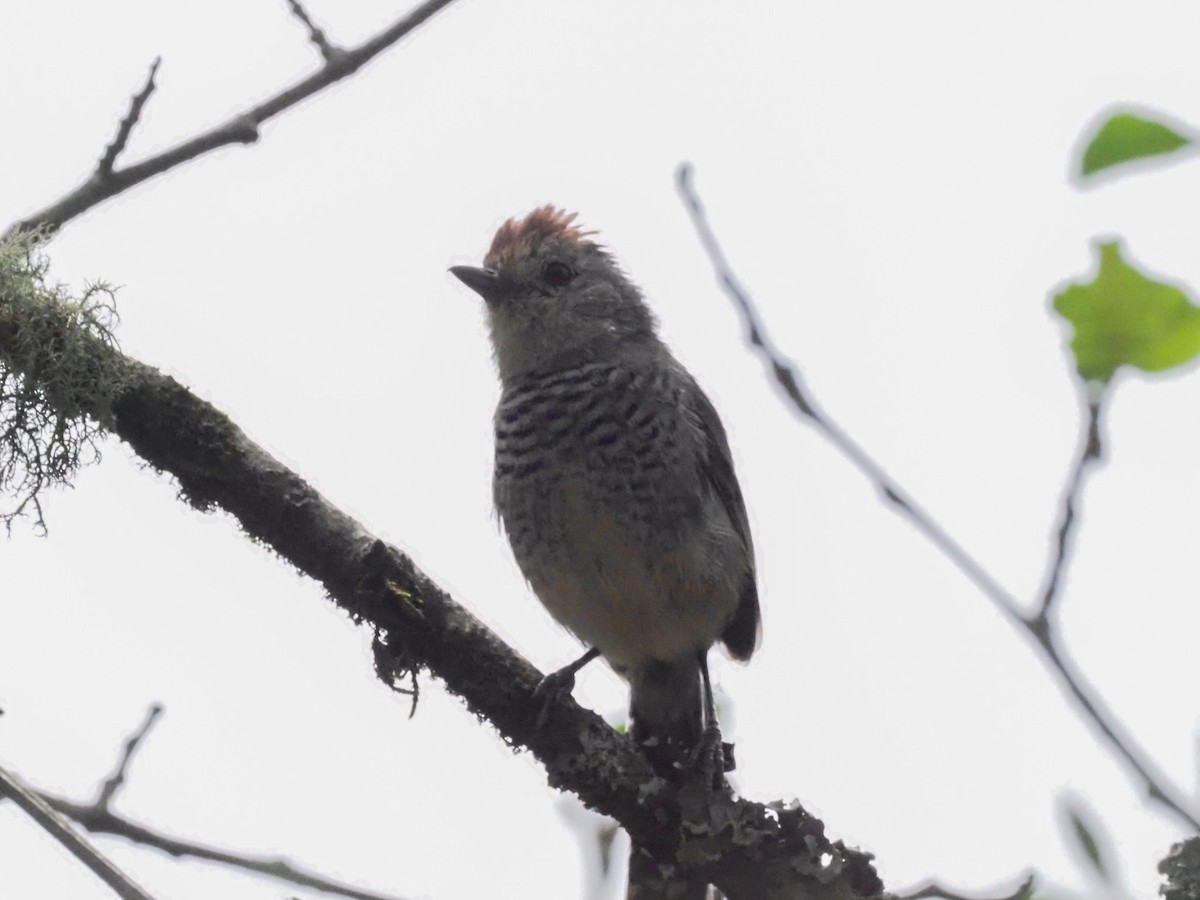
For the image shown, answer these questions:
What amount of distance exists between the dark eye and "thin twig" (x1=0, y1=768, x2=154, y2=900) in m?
3.50

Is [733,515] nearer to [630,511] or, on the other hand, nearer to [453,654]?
[630,511]

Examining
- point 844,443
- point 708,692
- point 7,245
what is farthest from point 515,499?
point 844,443

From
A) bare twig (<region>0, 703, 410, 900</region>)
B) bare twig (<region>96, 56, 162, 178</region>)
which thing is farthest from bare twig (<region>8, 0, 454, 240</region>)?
bare twig (<region>0, 703, 410, 900</region>)

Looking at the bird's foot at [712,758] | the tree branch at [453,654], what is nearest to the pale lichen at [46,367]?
the tree branch at [453,654]

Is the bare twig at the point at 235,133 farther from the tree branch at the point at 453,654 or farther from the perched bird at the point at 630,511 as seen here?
the perched bird at the point at 630,511

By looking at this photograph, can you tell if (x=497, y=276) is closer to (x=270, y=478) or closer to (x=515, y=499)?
(x=515, y=499)

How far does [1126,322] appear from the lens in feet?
6.78

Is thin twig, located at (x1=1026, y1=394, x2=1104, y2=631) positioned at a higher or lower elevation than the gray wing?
lower

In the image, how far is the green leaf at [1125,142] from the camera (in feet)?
6.64

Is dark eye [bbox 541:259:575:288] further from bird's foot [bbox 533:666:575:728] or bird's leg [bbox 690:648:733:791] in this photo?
bird's foot [bbox 533:666:575:728]

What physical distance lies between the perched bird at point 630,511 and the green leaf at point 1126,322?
7.40 feet

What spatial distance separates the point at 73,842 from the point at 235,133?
1528mm

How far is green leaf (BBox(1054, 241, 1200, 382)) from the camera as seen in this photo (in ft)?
6.69

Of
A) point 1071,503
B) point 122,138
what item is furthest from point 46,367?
point 1071,503
